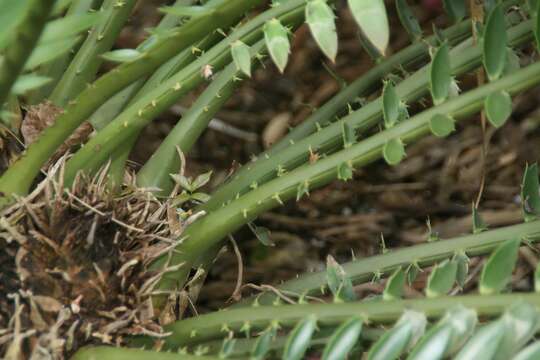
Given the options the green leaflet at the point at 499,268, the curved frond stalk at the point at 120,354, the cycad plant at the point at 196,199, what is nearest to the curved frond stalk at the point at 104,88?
the cycad plant at the point at 196,199

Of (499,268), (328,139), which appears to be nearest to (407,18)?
(328,139)

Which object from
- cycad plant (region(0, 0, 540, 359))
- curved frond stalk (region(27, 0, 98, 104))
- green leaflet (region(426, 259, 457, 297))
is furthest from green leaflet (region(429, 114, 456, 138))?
curved frond stalk (region(27, 0, 98, 104))

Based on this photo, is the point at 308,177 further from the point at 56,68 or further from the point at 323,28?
the point at 56,68

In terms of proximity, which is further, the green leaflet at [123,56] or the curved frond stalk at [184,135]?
the curved frond stalk at [184,135]

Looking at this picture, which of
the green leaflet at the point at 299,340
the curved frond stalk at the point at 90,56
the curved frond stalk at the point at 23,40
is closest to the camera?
the curved frond stalk at the point at 23,40

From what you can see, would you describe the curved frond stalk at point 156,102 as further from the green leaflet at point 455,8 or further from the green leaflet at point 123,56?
the green leaflet at point 455,8
